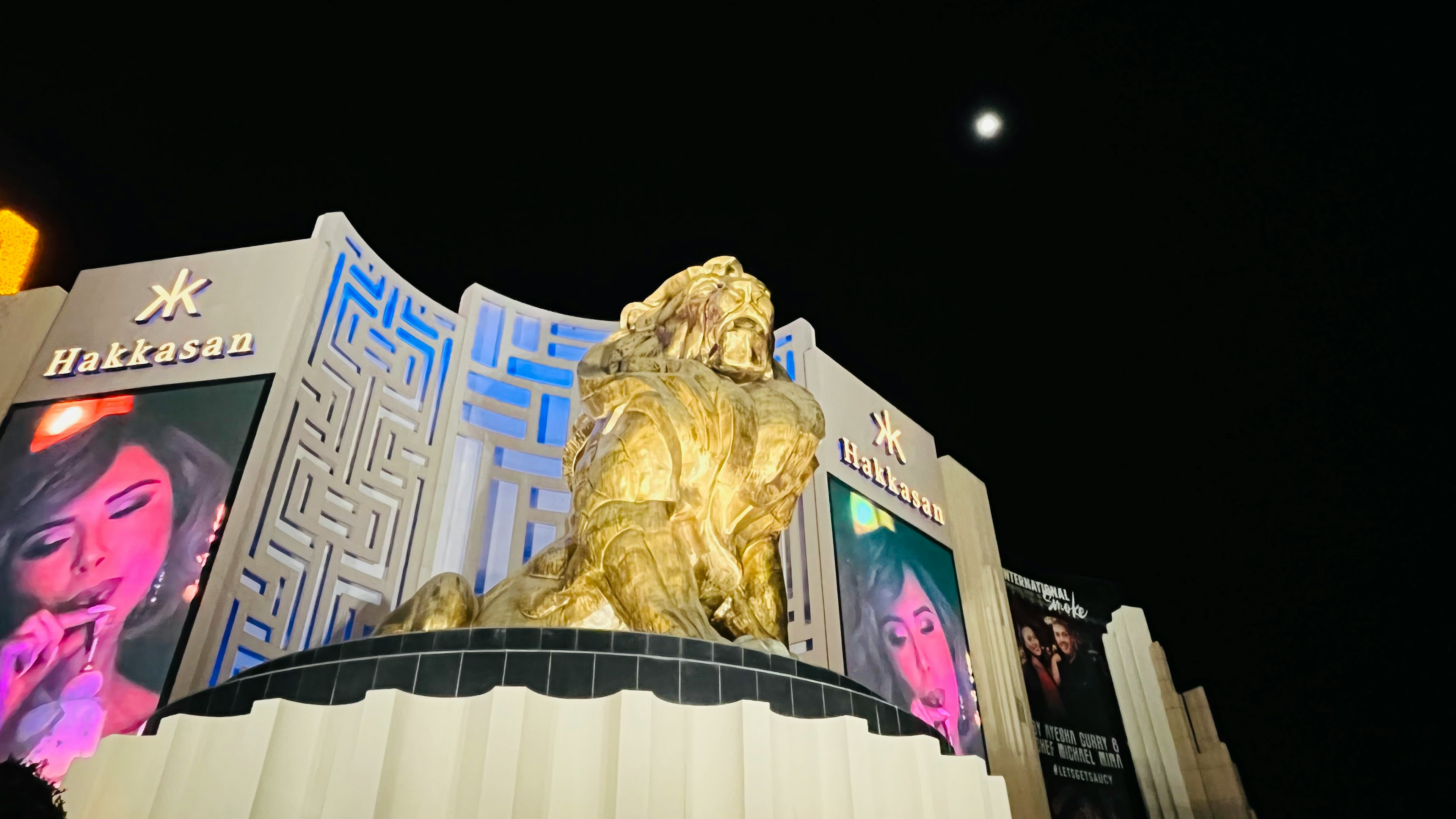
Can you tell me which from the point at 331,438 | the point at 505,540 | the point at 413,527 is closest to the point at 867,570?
the point at 505,540

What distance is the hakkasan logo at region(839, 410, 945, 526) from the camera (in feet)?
32.8

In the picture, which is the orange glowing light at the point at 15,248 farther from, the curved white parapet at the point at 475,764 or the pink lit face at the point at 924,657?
the pink lit face at the point at 924,657

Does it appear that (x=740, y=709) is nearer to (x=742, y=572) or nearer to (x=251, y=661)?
(x=742, y=572)

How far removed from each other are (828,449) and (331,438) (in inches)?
192

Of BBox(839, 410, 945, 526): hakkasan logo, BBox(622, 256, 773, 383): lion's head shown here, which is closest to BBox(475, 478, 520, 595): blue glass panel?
BBox(839, 410, 945, 526): hakkasan logo

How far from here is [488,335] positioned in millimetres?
9016

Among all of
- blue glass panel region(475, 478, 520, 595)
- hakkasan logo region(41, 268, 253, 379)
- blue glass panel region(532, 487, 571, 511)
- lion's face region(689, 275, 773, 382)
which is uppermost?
hakkasan logo region(41, 268, 253, 379)

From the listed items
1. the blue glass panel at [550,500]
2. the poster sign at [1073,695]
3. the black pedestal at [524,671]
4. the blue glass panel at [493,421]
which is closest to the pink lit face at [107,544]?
the blue glass panel at [493,421]

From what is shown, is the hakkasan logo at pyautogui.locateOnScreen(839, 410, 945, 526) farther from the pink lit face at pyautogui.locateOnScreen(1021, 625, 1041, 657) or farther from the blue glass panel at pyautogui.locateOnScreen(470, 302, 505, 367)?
the blue glass panel at pyautogui.locateOnScreen(470, 302, 505, 367)

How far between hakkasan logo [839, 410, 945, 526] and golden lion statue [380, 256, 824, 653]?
215 inches

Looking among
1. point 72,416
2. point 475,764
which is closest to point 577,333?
point 72,416

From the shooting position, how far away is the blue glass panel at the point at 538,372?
8.97 meters

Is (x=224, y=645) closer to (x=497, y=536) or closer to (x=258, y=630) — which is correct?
(x=258, y=630)

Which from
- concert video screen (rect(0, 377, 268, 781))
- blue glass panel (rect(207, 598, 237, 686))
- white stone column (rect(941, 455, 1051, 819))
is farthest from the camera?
white stone column (rect(941, 455, 1051, 819))
